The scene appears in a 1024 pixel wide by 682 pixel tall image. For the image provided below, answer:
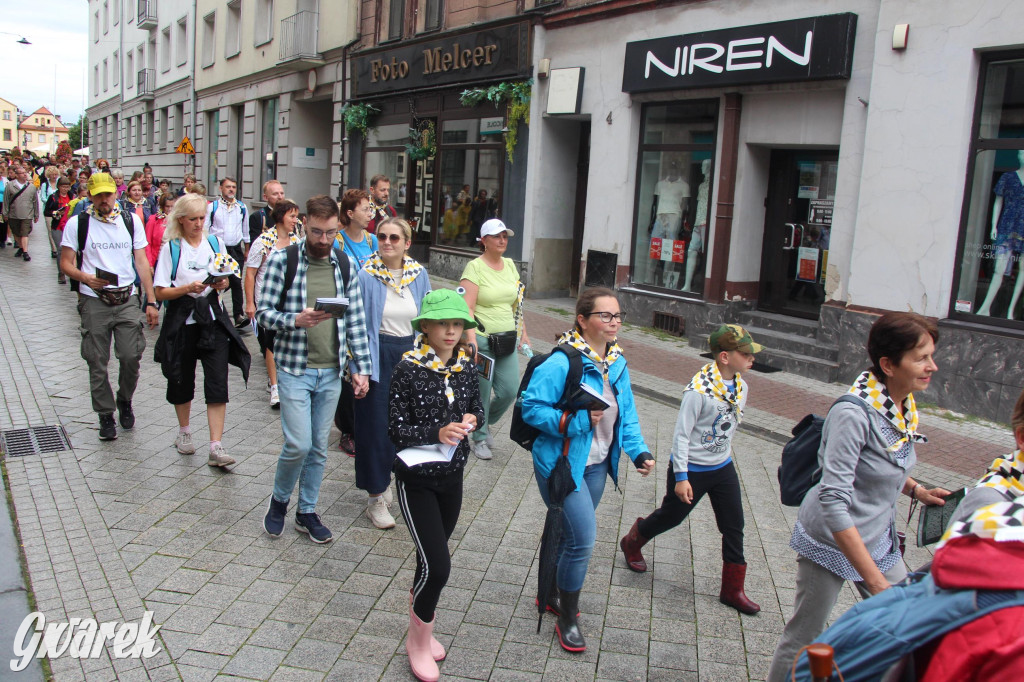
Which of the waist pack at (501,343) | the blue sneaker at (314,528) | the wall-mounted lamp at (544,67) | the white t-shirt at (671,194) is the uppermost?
the wall-mounted lamp at (544,67)

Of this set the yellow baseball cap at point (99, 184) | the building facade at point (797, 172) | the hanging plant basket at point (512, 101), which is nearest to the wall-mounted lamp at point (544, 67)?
the building facade at point (797, 172)

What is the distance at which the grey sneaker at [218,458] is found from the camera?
593cm

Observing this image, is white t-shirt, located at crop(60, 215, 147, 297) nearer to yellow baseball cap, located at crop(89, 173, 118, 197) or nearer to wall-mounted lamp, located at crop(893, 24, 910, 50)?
yellow baseball cap, located at crop(89, 173, 118, 197)

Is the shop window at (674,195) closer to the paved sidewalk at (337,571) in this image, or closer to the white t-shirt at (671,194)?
the white t-shirt at (671,194)

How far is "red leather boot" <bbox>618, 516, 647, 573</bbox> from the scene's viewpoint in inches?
186

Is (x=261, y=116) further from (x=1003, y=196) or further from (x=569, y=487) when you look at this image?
(x=569, y=487)

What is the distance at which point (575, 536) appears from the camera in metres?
3.80

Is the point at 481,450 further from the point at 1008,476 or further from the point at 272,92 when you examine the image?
the point at 272,92

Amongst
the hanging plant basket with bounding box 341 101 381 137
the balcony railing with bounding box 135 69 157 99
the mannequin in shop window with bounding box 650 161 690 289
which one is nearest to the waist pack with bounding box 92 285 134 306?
the mannequin in shop window with bounding box 650 161 690 289

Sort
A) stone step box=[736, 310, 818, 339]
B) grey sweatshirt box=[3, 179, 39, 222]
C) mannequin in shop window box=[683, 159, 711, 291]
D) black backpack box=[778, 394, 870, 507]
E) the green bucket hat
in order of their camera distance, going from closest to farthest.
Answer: black backpack box=[778, 394, 870, 507]
the green bucket hat
stone step box=[736, 310, 818, 339]
mannequin in shop window box=[683, 159, 711, 291]
grey sweatshirt box=[3, 179, 39, 222]

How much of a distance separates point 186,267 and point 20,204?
14541 mm

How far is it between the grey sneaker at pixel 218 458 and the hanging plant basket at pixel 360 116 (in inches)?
608

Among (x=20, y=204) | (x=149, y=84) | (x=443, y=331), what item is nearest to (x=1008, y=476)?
(x=443, y=331)

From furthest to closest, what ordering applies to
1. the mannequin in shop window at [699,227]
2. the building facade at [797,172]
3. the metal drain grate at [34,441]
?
the mannequin in shop window at [699,227], the building facade at [797,172], the metal drain grate at [34,441]
